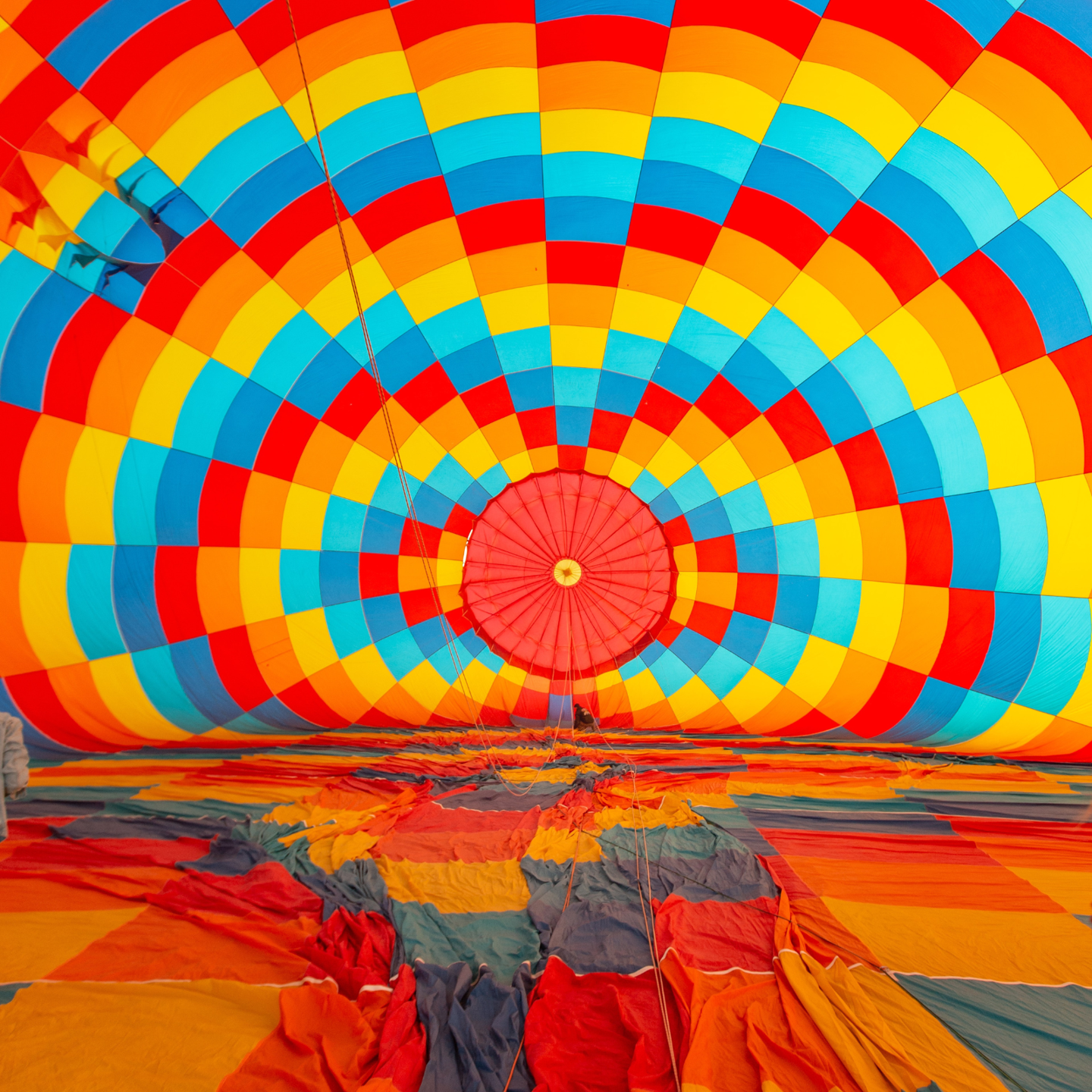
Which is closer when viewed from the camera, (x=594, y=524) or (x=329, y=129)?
(x=329, y=129)

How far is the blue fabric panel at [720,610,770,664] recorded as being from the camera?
186 inches

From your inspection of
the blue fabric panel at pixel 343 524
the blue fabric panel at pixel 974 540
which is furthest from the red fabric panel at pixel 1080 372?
→ the blue fabric panel at pixel 343 524

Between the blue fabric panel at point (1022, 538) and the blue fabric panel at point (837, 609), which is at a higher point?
the blue fabric panel at point (1022, 538)

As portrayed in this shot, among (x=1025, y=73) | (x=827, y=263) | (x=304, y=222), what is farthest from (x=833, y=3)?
(x=304, y=222)

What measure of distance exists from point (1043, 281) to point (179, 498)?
4.87 meters

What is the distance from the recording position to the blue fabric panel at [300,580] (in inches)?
171

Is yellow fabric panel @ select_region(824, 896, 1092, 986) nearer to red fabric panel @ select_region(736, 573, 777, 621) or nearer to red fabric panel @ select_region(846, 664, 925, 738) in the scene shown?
red fabric panel @ select_region(846, 664, 925, 738)

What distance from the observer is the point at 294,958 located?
1.90 metres

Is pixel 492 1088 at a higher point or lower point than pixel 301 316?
lower

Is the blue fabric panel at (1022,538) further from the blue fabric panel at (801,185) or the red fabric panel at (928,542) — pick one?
the blue fabric panel at (801,185)

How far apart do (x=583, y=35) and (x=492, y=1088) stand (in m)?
3.68

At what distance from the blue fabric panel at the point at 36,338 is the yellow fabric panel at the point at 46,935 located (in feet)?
8.44

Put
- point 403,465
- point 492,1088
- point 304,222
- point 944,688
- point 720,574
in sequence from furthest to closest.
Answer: point 720,574, point 403,465, point 944,688, point 304,222, point 492,1088

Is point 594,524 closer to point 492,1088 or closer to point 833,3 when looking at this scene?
point 833,3
